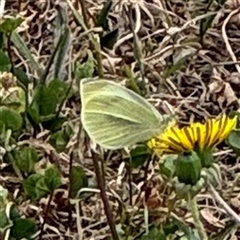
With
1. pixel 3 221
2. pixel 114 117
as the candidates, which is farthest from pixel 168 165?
pixel 3 221

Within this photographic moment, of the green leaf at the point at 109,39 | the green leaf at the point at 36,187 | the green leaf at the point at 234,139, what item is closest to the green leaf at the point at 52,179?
the green leaf at the point at 36,187

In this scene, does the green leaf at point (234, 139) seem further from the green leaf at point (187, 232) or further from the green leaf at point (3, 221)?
the green leaf at point (3, 221)

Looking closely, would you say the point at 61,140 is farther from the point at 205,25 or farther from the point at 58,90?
the point at 205,25

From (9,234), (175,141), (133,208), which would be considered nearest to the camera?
(175,141)

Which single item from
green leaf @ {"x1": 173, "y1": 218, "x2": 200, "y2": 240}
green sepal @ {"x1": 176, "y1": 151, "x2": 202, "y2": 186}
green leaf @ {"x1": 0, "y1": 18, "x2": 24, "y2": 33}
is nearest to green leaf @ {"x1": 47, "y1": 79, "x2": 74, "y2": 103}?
green leaf @ {"x1": 0, "y1": 18, "x2": 24, "y2": 33}

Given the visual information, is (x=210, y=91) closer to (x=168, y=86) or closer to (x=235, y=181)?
(x=168, y=86)

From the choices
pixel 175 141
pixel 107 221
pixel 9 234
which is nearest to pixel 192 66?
pixel 107 221

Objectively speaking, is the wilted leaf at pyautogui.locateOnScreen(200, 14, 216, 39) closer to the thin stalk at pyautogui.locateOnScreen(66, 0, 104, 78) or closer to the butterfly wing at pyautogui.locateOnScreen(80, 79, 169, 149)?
the thin stalk at pyautogui.locateOnScreen(66, 0, 104, 78)
